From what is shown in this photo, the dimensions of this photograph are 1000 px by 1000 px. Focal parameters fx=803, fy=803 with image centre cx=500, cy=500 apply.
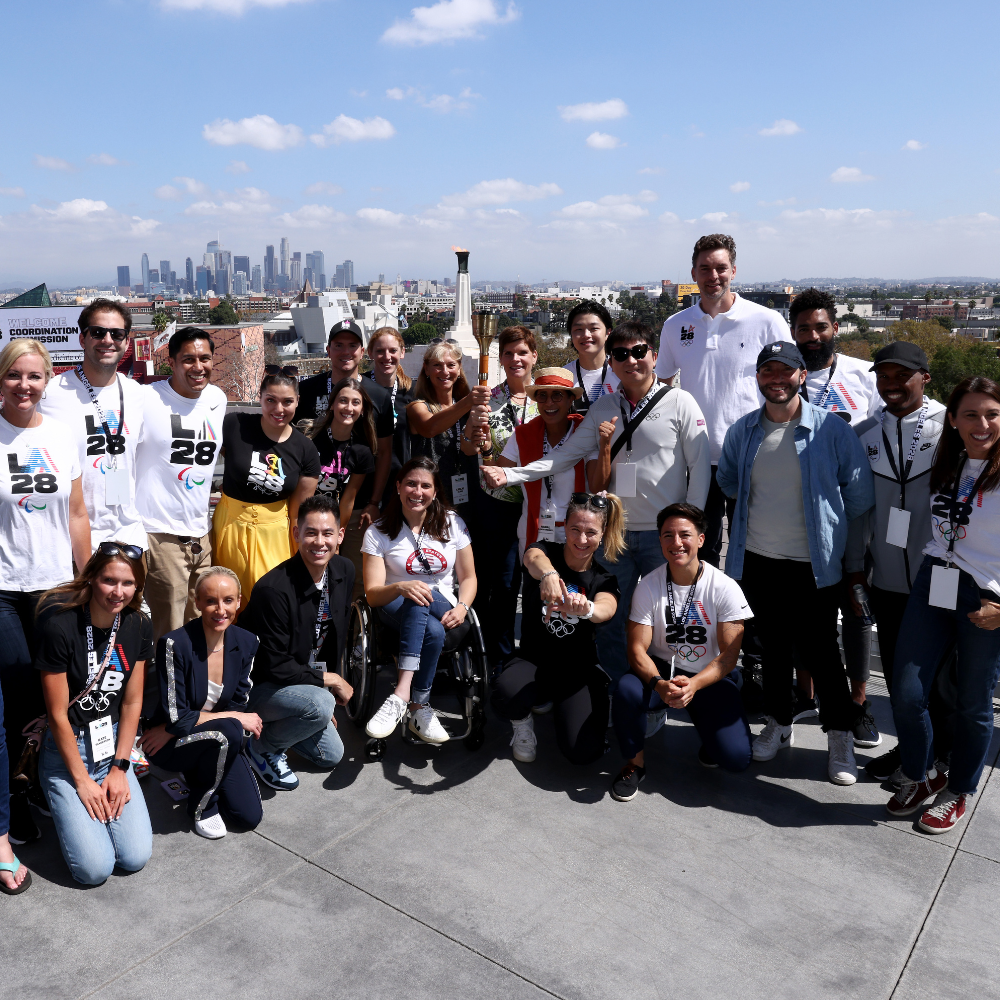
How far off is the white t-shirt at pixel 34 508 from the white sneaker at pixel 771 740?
2.83 m

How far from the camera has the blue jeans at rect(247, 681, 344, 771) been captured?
3.12m

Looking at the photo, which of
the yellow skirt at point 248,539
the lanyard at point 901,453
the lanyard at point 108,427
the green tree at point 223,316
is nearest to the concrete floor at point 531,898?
the yellow skirt at point 248,539

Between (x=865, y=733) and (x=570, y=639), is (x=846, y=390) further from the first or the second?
(x=570, y=639)

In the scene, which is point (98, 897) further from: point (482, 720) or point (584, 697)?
point (584, 697)

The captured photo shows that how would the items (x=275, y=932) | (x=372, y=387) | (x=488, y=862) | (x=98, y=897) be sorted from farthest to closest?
1. (x=372, y=387)
2. (x=488, y=862)
3. (x=98, y=897)
4. (x=275, y=932)

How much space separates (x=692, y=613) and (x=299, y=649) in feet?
5.16

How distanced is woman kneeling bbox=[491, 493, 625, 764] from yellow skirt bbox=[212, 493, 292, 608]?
3.63ft

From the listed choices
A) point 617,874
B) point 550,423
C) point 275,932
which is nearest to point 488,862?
point 617,874

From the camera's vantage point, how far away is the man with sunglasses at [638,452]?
3.40m

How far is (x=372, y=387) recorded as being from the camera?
4.02 m

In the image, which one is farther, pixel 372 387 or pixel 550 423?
pixel 372 387

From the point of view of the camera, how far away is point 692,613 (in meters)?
3.18

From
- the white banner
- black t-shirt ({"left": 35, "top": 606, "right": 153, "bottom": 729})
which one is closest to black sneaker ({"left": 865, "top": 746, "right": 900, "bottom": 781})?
black t-shirt ({"left": 35, "top": 606, "right": 153, "bottom": 729})

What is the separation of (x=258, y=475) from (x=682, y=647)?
6.33 ft
